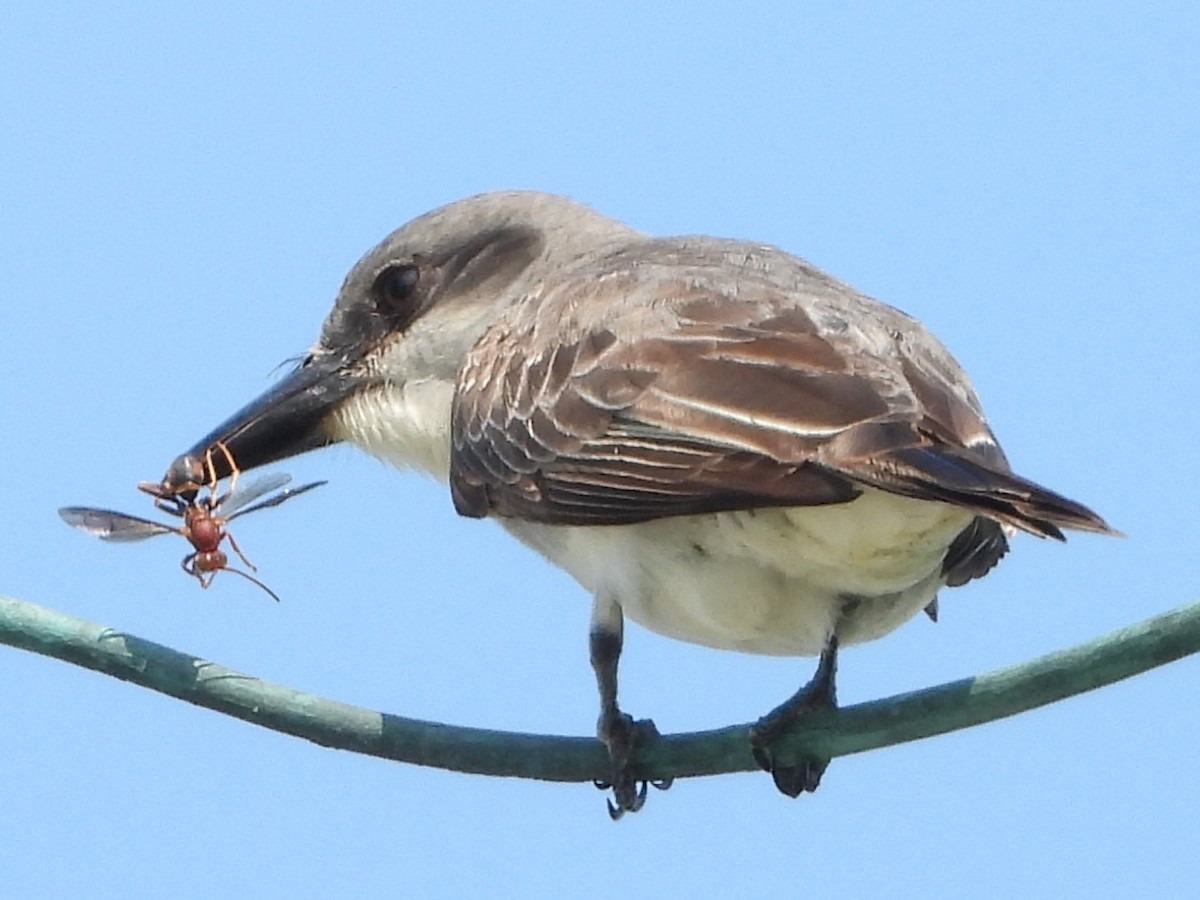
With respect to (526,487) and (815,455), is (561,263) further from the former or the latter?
(815,455)

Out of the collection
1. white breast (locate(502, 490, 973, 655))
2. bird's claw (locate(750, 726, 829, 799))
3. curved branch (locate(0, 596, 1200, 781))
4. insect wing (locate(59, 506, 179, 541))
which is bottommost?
curved branch (locate(0, 596, 1200, 781))

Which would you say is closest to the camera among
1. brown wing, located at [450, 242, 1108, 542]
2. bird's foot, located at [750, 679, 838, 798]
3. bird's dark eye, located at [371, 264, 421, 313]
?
brown wing, located at [450, 242, 1108, 542]

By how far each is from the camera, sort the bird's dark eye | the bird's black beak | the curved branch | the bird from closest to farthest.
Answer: the curved branch → the bird → the bird's black beak → the bird's dark eye

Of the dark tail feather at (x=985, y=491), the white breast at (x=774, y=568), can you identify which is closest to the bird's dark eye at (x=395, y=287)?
the white breast at (x=774, y=568)

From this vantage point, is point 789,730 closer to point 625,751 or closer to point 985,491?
point 625,751

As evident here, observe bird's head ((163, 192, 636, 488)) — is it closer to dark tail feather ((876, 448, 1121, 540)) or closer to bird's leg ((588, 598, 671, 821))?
bird's leg ((588, 598, 671, 821))

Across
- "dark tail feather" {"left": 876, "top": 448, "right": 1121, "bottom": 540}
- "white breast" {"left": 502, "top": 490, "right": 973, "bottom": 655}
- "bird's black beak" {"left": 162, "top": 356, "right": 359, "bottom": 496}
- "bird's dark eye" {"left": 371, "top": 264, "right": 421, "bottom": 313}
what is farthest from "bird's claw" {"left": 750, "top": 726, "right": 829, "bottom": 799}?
"bird's dark eye" {"left": 371, "top": 264, "right": 421, "bottom": 313}

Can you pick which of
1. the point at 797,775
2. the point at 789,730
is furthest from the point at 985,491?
the point at 797,775
